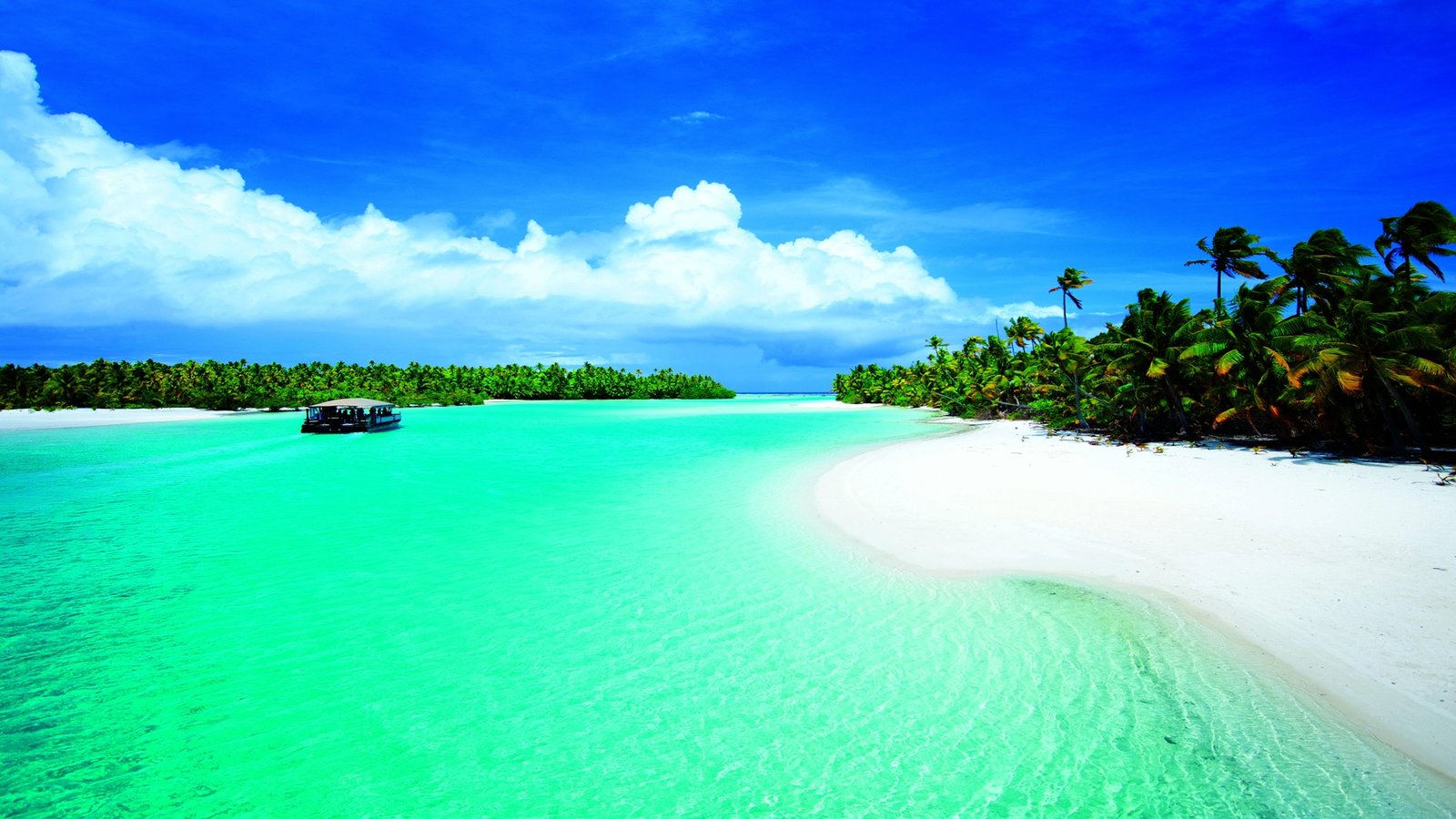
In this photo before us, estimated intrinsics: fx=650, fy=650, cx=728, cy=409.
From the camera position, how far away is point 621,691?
6801 millimetres

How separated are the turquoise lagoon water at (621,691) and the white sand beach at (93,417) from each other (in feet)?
201

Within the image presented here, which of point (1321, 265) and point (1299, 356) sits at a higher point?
point (1321, 265)

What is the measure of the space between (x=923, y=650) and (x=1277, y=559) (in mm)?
5994

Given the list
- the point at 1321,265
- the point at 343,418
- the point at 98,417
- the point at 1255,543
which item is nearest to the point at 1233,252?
the point at 1321,265

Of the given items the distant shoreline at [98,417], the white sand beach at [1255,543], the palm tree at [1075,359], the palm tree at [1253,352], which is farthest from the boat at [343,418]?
the palm tree at [1253,352]

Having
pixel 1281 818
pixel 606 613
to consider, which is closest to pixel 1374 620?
pixel 1281 818

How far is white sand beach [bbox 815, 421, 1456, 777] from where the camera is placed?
20.7 feet

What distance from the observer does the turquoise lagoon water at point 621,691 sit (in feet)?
16.6

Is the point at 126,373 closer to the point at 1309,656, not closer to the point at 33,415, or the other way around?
the point at 33,415

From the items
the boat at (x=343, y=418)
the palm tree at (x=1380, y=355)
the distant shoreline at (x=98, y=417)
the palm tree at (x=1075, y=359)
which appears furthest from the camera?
the distant shoreline at (x=98, y=417)

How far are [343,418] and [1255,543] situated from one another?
49709 millimetres

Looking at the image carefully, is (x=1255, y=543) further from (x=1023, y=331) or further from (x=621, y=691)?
(x=1023, y=331)

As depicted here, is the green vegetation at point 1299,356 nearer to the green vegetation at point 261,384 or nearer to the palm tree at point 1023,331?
the palm tree at point 1023,331

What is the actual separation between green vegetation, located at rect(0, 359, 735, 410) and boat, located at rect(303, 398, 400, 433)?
4057 centimetres
